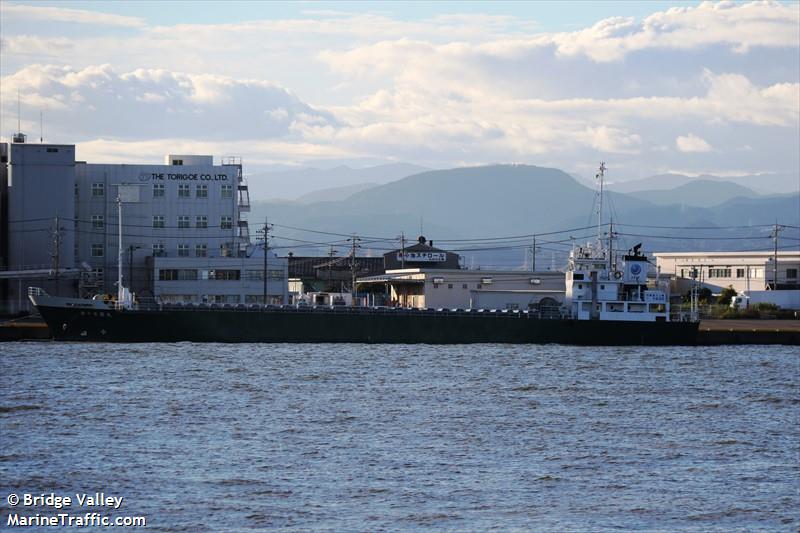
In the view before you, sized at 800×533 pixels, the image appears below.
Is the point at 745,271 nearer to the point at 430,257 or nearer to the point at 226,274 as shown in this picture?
the point at 430,257

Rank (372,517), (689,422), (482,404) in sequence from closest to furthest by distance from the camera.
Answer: (372,517) < (689,422) < (482,404)

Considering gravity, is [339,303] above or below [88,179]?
below

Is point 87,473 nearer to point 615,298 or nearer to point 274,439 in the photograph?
point 274,439

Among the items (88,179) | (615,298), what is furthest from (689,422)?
(88,179)

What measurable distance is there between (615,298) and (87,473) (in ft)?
159

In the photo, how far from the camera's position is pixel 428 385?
143 ft

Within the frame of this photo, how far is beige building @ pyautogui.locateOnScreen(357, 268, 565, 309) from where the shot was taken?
80.8 metres

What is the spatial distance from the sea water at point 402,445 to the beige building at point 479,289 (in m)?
28.7

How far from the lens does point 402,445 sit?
2953cm

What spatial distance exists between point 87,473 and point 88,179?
209 feet

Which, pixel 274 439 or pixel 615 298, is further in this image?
pixel 615 298

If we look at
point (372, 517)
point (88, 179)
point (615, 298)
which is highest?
point (88, 179)

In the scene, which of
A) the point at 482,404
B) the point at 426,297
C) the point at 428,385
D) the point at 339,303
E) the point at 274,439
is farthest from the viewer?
the point at 426,297

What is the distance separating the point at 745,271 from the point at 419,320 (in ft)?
185
